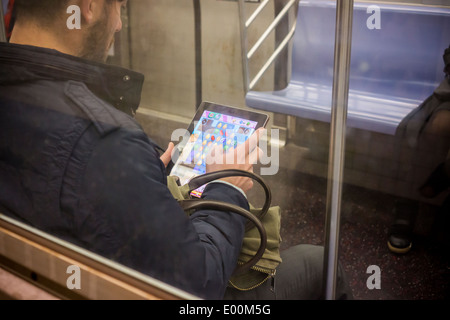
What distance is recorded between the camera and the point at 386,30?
2324 mm

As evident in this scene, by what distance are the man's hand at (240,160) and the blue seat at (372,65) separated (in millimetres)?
1160

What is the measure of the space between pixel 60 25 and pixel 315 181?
1.76m

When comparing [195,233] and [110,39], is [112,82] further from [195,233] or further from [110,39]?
[195,233]

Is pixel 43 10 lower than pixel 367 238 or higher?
higher

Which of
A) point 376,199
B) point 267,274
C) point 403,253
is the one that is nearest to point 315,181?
point 376,199

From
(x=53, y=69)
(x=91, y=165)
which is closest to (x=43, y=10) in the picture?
(x=53, y=69)

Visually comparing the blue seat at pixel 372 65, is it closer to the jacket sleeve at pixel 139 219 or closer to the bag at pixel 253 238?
the bag at pixel 253 238

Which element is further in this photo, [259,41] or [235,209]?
[259,41]

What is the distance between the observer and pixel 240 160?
3.94ft

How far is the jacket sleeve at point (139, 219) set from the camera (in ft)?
2.90

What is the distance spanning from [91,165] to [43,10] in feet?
1.42

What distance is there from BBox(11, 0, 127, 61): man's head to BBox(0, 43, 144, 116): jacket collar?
0.06 m

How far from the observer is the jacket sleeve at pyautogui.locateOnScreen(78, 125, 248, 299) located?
89 cm

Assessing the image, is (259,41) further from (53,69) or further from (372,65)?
(53,69)
